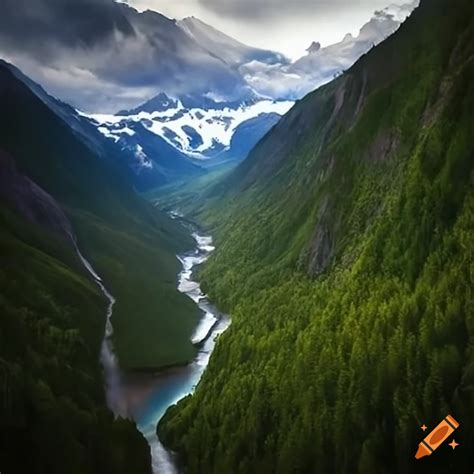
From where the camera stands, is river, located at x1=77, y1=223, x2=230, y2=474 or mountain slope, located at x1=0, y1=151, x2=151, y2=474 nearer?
mountain slope, located at x1=0, y1=151, x2=151, y2=474

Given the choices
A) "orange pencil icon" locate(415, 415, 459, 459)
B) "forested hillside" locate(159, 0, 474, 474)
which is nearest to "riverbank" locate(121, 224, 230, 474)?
"forested hillside" locate(159, 0, 474, 474)

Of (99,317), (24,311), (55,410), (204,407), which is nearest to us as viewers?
(55,410)

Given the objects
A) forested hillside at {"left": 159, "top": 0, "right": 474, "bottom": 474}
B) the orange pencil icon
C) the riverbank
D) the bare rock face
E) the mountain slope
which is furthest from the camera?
the bare rock face

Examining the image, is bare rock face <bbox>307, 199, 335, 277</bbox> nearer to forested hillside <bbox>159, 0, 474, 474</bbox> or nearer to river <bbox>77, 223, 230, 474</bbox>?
forested hillside <bbox>159, 0, 474, 474</bbox>

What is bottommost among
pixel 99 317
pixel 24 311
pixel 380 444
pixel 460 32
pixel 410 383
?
pixel 380 444

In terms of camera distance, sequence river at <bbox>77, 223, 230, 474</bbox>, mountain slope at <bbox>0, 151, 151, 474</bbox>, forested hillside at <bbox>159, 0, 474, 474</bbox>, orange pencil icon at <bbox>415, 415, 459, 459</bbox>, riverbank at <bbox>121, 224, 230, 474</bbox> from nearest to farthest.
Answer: orange pencil icon at <bbox>415, 415, 459, 459</bbox> → forested hillside at <bbox>159, 0, 474, 474</bbox> → mountain slope at <bbox>0, 151, 151, 474</bbox> → riverbank at <bbox>121, 224, 230, 474</bbox> → river at <bbox>77, 223, 230, 474</bbox>

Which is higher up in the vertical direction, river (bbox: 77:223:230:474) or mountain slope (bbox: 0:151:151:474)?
mountain slope (bbox: 0:151:151:474)

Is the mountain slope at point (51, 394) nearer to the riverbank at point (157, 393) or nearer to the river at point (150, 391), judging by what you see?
the river at point (150, 391)

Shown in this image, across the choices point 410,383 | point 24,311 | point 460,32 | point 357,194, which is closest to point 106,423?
point 24,311

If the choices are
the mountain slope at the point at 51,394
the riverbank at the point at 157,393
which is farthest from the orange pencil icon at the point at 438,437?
the mountain slope at the point at 51,394

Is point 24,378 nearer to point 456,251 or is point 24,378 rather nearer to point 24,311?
point 24,311
